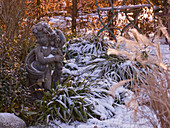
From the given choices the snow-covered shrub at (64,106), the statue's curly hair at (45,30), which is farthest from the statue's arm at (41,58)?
the snow-covered shrub at (64,106)

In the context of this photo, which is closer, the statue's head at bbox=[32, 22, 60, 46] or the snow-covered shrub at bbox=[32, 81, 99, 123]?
the snow-covered shrub at bbox=[32, 81, 99, 123]

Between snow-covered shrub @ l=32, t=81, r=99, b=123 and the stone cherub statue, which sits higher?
the stone cherub statue

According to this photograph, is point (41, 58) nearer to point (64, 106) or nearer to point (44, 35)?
point (44, 35)

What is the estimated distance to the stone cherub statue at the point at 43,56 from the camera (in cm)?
360

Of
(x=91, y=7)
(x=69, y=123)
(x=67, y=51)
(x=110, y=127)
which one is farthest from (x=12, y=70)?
(x=91, y=7)

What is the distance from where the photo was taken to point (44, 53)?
364 cm

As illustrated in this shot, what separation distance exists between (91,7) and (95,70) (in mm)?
4930

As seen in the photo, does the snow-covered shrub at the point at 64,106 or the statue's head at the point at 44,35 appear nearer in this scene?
the snow-covered shrub at the point at 64,106

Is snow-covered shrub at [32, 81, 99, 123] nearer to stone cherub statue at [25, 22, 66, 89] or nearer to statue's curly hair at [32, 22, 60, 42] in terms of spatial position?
stone cherub statue at [25, 22, 66, 89]

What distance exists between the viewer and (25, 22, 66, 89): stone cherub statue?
3.60 meters

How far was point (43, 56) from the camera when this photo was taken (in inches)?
143

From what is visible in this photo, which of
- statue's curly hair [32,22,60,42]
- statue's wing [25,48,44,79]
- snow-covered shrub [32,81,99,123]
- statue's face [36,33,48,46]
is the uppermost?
statue's curly hair [32,22,60,42]

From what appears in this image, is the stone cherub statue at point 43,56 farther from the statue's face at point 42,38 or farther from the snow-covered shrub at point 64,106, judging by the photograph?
the snow-covered shrub at point 64,106

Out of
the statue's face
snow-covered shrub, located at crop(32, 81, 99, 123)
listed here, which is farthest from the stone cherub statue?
snow-covered shrub, located at crop(32, 81, 99, 123)
